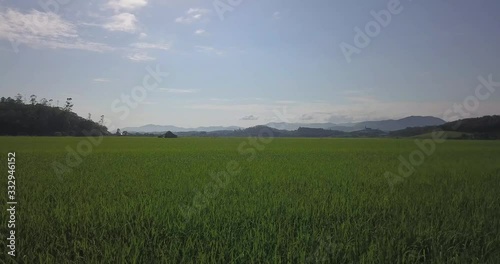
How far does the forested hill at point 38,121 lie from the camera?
5253 centimetres

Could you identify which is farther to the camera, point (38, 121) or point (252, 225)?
point (38, 121)

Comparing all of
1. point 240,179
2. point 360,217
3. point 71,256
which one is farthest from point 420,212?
point 71,256

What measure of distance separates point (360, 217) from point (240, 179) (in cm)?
374

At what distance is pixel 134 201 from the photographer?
5.32 meters

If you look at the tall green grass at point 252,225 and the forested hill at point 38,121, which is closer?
the tall green grass at point 252,225

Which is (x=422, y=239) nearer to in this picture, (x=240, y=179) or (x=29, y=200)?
(x=240, y=179)

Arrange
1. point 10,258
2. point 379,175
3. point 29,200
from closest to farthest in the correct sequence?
1. point 10,258
2. point 29,200
3. point 379,175

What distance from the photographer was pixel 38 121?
187ft

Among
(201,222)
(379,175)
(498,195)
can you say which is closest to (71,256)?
(201,222)

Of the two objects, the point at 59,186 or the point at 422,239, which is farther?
the point at 59,186

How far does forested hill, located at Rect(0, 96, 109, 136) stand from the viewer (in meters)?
52.5

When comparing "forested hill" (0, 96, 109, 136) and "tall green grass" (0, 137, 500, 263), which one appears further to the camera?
"forested hill" (0, 96, 109, 136)

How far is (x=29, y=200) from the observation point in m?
5.31

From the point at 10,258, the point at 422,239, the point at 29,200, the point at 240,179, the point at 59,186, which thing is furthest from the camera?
A: the point at 240,179
